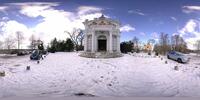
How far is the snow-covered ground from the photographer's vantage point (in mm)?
2828

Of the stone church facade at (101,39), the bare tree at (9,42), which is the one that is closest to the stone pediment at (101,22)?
the stone church facade at (101,39)

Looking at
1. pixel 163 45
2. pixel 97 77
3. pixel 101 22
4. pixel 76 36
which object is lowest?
pixel 97 77

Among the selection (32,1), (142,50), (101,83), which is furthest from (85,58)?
(32,1)

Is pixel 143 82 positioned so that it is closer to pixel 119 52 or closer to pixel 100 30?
pixel 119 52

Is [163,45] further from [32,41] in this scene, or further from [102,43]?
[32,41]

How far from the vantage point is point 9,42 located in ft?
9.75

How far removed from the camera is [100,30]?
2955mm

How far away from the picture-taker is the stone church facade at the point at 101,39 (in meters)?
2.98

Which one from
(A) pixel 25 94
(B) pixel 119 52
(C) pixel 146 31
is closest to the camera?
(A) pixel 25 94

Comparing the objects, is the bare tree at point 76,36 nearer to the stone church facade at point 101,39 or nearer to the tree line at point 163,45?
the stone church facade at point 101,39

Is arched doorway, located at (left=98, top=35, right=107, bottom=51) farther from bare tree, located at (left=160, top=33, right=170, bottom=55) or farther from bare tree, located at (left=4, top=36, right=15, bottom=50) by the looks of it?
bare tree, located at (left=4, top=36, right=15, bottom=50)

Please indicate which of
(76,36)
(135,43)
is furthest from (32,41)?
(135,43)

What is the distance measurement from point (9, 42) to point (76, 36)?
0.75m

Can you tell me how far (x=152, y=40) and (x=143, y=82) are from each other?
0.52 meters
